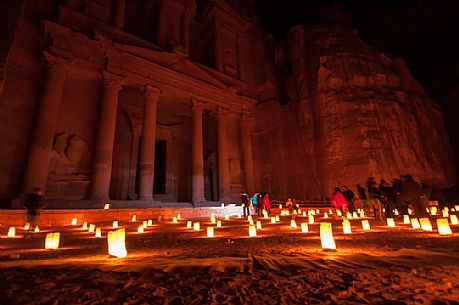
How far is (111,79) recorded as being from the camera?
559 inches

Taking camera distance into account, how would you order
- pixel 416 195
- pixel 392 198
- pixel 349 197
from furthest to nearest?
pixel 349 197
pixel 392 198
pixel 416 195

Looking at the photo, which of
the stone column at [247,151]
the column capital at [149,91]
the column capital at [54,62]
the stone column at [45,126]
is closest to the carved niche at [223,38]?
the stone column at [247,151]

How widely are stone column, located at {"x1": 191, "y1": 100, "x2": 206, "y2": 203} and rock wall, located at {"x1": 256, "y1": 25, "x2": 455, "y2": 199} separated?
684 cm

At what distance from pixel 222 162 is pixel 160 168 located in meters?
6.02

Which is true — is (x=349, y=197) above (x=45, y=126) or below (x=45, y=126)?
below

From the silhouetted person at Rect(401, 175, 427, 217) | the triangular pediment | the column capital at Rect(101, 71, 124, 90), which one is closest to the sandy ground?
the silhouetted person at Rect(401, 175, 427, 217)

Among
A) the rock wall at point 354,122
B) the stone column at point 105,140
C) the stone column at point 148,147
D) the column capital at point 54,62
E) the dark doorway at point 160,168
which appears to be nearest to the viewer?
the column capital at point 54,62

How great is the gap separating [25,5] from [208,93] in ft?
39.1

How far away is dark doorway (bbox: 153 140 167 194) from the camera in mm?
19689

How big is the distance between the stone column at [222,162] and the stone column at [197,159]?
176 cm

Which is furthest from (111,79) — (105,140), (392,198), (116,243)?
(392,198)

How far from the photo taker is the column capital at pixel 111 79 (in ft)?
46.0

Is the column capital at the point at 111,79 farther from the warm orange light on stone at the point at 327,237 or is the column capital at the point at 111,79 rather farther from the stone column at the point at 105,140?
the warm orange light on stone at the point at 327,237

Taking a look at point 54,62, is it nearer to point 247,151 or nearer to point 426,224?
point 247,151
